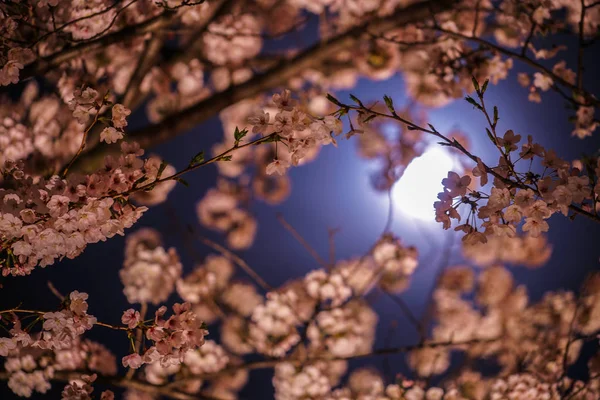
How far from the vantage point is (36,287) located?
2664 millimetres

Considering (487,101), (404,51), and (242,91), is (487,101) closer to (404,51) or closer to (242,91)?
(404,51)

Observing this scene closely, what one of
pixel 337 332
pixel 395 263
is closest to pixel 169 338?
pixel 337 332

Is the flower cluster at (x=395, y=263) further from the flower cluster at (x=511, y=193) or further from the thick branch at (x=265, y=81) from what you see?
the flower cluster at (x=511, y=193)

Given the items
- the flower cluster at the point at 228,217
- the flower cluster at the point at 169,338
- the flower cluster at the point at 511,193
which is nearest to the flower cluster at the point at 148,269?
the flower cluster at the point at 228,217

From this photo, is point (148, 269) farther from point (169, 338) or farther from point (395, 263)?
point (169, 338)

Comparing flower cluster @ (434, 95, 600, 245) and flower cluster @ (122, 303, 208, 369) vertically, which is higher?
flower cluster @ (434, 95, 600, 245)

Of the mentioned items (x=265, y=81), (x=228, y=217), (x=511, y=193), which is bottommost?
(x=511, y=193)

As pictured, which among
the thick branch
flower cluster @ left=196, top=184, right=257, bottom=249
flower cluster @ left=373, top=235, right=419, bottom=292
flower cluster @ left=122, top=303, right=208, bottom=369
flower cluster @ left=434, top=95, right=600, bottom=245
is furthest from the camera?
flower cluster @ left=196, top=184, right=257, bottom=249

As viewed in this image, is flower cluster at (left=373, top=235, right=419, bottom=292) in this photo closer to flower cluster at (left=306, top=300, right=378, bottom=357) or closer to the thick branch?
flower cluster at (left=306, top=300, right=378, bottom=357)

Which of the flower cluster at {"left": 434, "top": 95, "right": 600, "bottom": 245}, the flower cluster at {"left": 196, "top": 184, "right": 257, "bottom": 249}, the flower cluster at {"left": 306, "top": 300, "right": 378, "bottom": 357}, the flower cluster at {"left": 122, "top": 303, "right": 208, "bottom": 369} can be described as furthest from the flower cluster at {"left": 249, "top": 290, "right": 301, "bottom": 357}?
the flower cluster at {"left": 434, "top": 95, "right": 600, "bottom": 245}

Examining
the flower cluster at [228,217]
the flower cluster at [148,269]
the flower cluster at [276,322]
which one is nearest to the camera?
the flower cluster at [148,269]

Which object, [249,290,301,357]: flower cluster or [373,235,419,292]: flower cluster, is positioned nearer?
[249,290,301,357]: flower cluster

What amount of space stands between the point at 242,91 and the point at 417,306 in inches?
95.8

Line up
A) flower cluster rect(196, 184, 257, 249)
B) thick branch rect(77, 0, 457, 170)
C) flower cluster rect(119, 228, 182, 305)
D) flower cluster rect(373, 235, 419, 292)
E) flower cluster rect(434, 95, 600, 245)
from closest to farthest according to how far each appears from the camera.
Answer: flower cluster rect(434, 95, 600, 245)
thick branch rect(77, 0, 457, 170)
flower cluster rect(119, 228, 182, 305)
flower cluster rect(373, 235, 419, 292)
flower cluster rect(196, 184, 257, 249)
